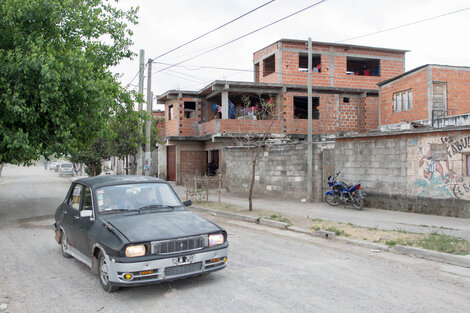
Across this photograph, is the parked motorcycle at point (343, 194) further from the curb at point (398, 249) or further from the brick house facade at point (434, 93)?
the brick house facade at point (434, 93)

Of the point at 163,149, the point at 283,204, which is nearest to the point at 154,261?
the point at 283,204

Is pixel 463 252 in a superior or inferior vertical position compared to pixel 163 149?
inferior

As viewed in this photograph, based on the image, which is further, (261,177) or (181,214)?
(261,177)

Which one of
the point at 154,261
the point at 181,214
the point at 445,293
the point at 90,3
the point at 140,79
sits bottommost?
the point at 445,293

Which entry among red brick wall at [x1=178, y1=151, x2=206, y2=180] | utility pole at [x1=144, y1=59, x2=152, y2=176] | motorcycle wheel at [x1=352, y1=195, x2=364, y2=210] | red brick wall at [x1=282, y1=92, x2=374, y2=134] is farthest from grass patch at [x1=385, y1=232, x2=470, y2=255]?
red brick wall at [x1=178, y1=151, x2=206, y2=180]

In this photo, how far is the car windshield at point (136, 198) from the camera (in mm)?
5988

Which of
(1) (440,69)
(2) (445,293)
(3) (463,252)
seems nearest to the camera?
(2) (445,293)

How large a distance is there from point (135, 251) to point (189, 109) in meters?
23.4

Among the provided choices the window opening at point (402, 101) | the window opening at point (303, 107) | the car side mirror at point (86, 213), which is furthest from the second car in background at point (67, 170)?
the car side mirror at point (86, 213)

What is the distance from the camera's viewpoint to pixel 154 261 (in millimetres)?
4867

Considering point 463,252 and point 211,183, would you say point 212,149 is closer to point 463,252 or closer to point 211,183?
point 211,183

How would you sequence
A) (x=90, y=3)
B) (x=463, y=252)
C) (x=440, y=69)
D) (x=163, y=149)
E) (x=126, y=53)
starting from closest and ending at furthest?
(x=463, y=252) → (x=90, y=3) → (x=126, y=53) → (x=440, y=69) → (x=163, y=149)

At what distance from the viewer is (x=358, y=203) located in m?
14.2

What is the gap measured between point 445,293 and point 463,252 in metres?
2.33
